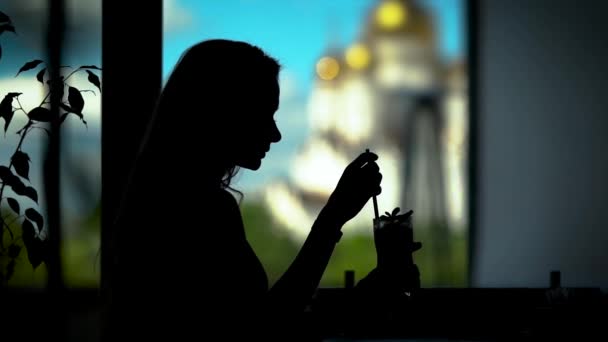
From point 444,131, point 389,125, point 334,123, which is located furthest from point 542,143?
point 334,123

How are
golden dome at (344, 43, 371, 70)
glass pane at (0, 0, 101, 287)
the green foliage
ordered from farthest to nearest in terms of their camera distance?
golden dome at (344, 43, 371, 70), the green foliage, glass pane at (0, 0, 101, 287)

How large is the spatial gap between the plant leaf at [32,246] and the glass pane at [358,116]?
92 cm

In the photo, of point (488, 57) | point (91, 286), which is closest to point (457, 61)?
point (488, 57)

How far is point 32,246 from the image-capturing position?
2.18 m

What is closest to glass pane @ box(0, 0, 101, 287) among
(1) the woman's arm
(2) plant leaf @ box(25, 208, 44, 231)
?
(2) plant leaf @ box(25, 208, 44, 231)

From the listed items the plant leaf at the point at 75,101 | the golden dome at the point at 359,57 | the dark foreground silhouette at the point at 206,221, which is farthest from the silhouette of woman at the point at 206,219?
the golden dome at the point at 359,57

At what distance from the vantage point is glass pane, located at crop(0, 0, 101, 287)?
2.63 meters

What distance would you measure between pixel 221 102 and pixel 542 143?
7.08 ft

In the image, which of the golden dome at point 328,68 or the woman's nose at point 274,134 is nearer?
the woman's nose at point 274,134

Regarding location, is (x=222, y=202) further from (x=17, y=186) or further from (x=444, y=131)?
(x=444, y=131)

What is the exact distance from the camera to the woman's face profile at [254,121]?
46.6 inches

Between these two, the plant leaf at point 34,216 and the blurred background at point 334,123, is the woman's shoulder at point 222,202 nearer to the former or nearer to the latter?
the plant leaf at point 34,216

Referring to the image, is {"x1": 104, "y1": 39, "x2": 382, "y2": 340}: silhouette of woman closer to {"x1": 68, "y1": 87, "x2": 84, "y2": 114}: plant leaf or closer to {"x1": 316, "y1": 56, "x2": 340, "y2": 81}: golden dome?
{"x1": 68, "y1": 87, "x2": 84, "y2": 114}: plant leaf

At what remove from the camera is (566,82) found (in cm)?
292
